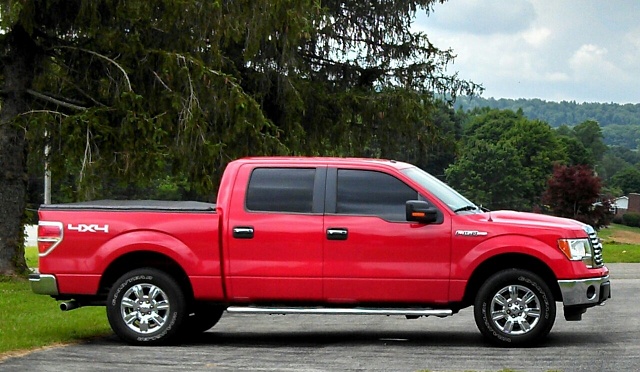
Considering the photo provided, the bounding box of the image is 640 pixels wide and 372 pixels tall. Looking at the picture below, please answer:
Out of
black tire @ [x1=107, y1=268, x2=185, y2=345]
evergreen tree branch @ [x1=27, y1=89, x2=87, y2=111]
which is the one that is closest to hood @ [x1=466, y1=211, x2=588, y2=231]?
black tire @ [x1=107, y1=268, x2=185, y2=345]

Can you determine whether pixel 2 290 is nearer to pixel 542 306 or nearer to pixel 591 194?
pixel 542 306

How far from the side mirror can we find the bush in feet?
422

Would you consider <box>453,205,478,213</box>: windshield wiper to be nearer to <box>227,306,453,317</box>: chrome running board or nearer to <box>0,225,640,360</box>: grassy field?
<box>227,306,453,317</box>: chrome running board

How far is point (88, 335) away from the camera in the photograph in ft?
43.2

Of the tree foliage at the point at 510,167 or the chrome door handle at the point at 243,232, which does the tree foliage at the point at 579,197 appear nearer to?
the chrome door handle at the point at 243,232

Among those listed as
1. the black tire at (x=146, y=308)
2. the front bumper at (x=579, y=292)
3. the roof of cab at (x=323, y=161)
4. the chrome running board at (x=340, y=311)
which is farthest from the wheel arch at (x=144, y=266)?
the front bumper at (x=579, y=292)

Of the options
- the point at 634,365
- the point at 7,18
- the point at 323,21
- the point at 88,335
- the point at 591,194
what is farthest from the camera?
the point at 591,194

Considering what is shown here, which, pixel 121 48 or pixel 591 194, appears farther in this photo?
pixel 591 194

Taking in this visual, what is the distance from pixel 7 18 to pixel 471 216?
415 inches

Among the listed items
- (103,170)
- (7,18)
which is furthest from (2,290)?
(7,18)

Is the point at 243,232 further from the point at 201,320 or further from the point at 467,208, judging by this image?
the point at 467,208

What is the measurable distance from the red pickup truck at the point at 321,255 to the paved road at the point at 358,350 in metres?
0.41

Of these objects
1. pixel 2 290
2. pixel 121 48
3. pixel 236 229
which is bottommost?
pixel 2 290

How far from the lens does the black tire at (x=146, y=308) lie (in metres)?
12.1
